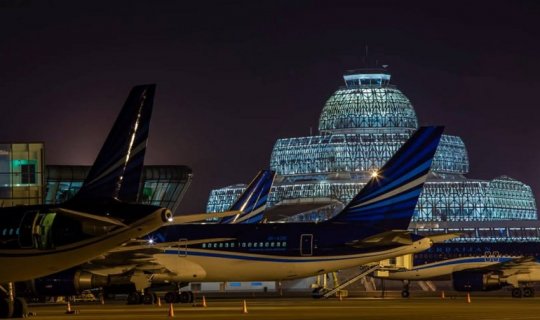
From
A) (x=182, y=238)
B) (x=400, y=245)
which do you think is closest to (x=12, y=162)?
(x=182, y=238)

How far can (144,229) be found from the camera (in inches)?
1554

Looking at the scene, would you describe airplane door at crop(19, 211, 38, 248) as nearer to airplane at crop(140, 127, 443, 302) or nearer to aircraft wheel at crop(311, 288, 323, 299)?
airplane at crop(140, 127, 443, 302)

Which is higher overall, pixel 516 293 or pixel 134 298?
pixel 516 293

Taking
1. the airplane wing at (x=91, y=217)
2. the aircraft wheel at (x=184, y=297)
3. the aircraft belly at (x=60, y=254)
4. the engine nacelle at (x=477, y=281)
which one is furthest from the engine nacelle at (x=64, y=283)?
the engine nacelle at (x=477, y=281)

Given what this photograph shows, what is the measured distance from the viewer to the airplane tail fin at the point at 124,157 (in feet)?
136

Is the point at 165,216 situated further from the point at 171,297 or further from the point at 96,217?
the point at 171,297

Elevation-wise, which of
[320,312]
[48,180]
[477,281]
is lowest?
[320,312]

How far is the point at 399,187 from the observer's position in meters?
64.9

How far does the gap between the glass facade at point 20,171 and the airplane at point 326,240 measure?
34.3 ft

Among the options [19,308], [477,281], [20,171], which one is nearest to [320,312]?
[19,308]

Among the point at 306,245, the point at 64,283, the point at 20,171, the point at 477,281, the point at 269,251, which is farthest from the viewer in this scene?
the point at 477,281

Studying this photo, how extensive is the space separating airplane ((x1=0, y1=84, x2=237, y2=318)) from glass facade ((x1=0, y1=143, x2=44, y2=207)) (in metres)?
31.6

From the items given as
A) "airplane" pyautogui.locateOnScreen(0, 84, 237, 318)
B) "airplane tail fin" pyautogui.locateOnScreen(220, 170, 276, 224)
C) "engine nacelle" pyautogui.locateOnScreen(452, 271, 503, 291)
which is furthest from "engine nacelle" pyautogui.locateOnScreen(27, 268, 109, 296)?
"airplane tail fin" pyautogui.locateOnScreen(220, 170, 276, 224)

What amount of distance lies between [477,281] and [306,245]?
18.2 m
